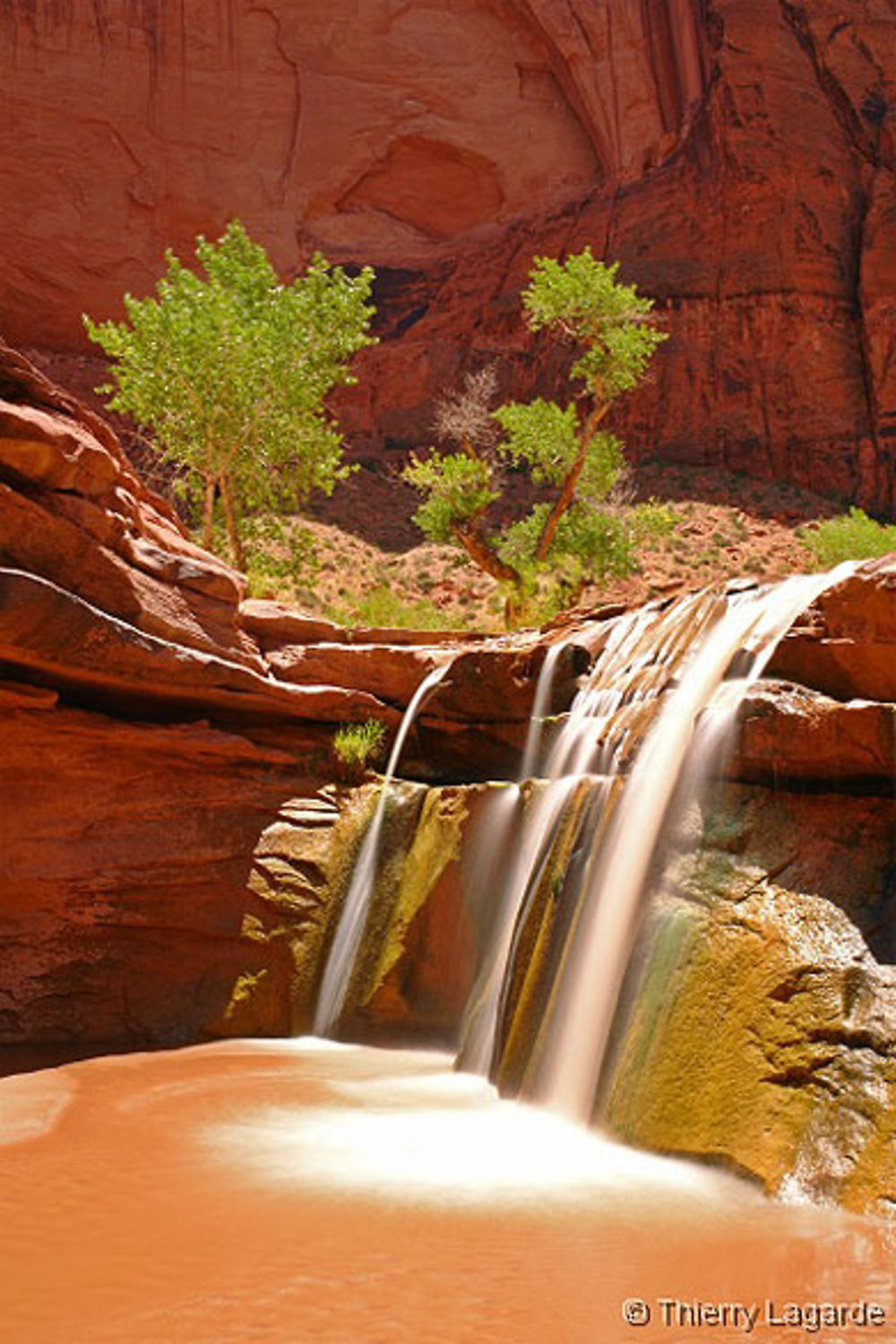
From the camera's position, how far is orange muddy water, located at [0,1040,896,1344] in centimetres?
392

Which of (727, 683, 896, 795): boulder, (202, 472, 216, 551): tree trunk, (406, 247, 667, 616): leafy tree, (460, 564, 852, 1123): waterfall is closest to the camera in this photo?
(727, 683, 896, 795): boulder

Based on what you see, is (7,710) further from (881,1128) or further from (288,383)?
(288,383)

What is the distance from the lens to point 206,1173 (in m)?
5.77

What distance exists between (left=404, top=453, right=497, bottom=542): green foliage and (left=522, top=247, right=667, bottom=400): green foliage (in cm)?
320

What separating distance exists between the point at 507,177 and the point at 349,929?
139 feet

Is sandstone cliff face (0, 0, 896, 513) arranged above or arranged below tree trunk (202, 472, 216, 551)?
above

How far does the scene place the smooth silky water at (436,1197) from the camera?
4004 millimetres

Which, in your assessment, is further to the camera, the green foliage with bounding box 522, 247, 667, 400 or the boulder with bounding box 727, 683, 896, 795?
the green foliage with bounding box 522, 247, 667, 400

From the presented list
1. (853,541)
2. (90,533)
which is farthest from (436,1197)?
(853,541)

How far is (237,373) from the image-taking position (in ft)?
64.0

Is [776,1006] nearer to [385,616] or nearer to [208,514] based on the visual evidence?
[385,616]

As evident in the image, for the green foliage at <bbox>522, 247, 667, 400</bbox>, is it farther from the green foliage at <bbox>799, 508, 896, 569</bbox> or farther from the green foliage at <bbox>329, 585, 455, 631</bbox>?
the green foliage at <bbox>329, 585, 455, 631</bbox>

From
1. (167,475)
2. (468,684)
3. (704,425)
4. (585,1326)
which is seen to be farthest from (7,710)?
(704,425)

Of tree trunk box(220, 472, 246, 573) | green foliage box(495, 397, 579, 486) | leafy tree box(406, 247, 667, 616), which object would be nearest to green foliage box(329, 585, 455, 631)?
tree trunk box(220, 472, 246, 573)
